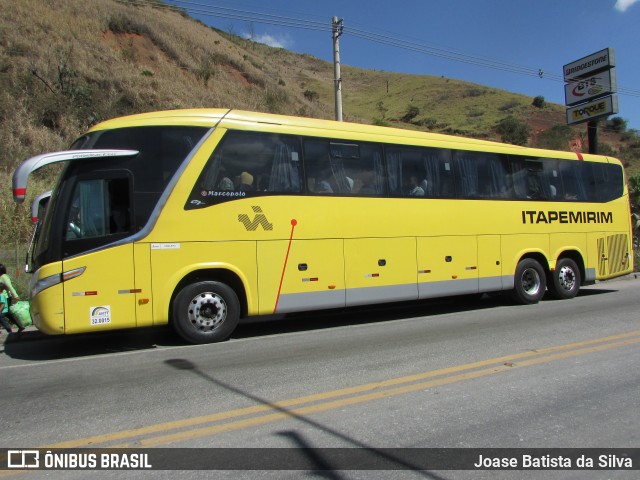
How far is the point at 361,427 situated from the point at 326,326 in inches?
202

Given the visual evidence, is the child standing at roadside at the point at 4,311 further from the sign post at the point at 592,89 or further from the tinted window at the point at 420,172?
the sign post at the point at 592,89

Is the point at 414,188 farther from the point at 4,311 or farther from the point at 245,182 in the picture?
the point at 4,311

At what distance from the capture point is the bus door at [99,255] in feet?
22.7

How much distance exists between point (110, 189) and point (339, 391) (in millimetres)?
4467

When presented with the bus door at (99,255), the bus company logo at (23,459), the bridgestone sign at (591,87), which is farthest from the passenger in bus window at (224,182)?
the bridgestone sign at (591,87)

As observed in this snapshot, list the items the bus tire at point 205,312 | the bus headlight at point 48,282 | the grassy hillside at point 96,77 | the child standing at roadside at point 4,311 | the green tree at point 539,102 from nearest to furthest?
the bus headlight at point 48,282 < the bus tire at point 205,312 < the child standing at roadside at point 4,311 < the grassy hillside at point 96,77 < the green tree at point 539,102

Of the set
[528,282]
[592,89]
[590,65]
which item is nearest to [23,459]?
[528,282]

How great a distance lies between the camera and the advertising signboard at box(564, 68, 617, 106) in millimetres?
25347

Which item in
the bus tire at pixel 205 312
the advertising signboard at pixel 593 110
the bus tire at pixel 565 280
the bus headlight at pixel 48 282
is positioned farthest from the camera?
the advertising signboard at pixel 593 110

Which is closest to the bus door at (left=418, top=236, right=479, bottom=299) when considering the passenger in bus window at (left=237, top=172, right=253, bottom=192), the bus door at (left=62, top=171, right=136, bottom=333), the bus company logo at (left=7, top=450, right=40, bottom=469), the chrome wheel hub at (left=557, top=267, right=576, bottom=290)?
the chrome wheel hub at (left=557, top=267, right=576, bottom=290)

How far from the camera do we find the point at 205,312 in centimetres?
779

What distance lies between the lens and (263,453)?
3779 mm

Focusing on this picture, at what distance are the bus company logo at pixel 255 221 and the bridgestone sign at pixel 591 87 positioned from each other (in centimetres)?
2341

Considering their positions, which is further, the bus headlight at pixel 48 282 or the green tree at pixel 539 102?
the green tree at pixel 539 102
